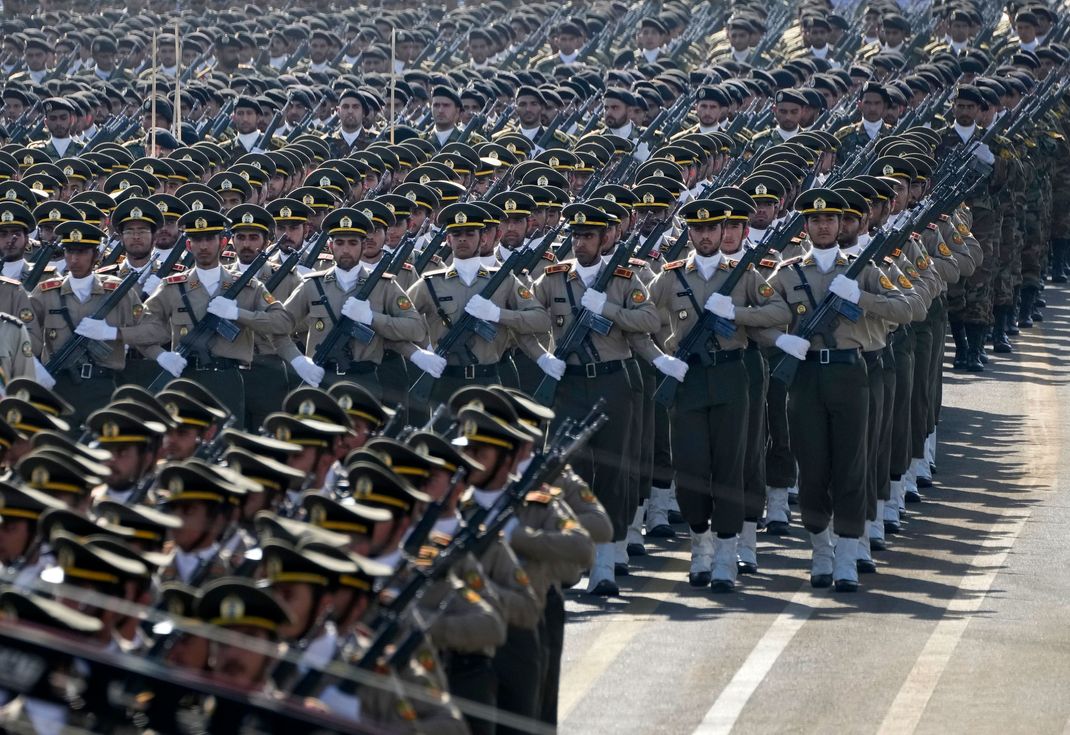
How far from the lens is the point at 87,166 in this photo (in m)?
20.2

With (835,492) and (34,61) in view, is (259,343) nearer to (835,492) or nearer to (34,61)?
(835,492)

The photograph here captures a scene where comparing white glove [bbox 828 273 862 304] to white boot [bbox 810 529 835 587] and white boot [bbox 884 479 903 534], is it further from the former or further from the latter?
white boot [bbox 884 479 903 534]

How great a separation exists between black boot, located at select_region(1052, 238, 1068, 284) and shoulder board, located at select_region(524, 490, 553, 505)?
18.5 metres

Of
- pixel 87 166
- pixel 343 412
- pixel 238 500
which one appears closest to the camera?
pixel 238 500

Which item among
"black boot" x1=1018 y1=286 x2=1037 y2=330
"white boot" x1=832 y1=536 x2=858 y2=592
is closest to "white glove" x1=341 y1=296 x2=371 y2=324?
"white boot" x1=832 y1=536 x2=858 y2=592

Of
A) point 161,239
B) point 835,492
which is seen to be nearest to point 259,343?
point 161,239

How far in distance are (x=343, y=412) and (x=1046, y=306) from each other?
56.1 feet

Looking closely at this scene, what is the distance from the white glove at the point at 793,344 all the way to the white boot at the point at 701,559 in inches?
39.9

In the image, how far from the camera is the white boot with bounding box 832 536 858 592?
44.9 ft

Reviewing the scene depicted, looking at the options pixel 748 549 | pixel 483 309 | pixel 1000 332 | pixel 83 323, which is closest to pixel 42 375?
pixel 83 323

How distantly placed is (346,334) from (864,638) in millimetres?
3539

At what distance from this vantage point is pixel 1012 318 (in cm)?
2380

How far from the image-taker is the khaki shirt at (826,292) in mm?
13906

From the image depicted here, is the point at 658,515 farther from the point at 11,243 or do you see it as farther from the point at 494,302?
the point at 11,243
